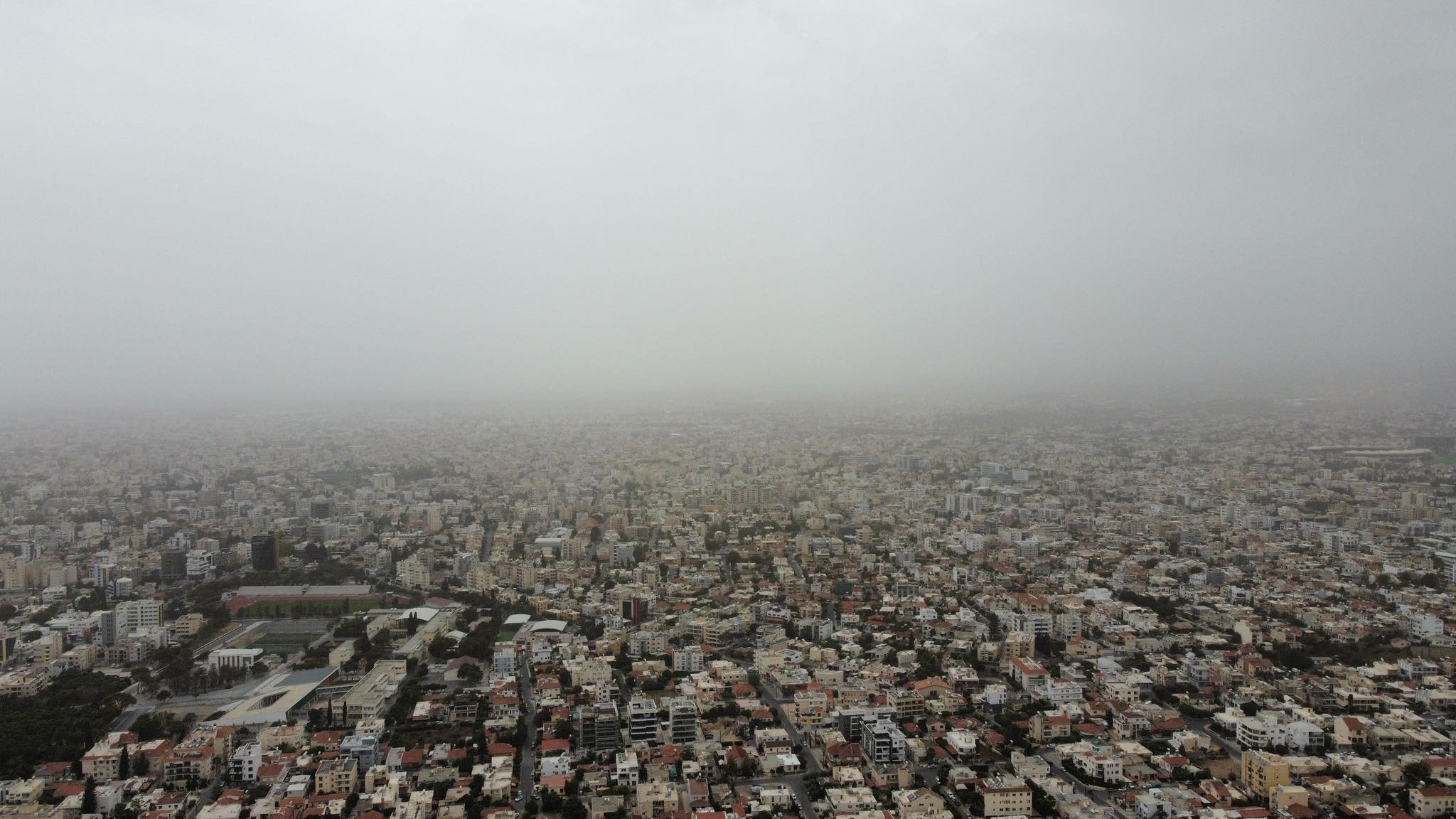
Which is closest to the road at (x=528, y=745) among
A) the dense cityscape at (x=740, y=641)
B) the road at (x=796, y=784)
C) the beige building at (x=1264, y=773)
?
the dense cityscape at (x=740, y=641)

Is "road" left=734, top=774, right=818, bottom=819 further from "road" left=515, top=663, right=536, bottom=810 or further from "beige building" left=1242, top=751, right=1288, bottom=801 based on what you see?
"beige building" left=1242, top=751, right=1288, bottom=801

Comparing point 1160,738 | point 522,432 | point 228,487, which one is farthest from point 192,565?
Answer: point 522,432

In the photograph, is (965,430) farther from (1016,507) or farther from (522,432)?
(522,432)

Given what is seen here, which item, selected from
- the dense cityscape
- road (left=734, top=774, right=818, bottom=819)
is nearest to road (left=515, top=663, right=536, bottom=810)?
the dense cityscape

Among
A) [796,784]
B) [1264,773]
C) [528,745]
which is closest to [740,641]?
[528,745]

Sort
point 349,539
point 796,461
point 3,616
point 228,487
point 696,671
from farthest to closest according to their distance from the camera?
point 796,461 < point 228,487 < point 349,539 < point 3,616 < point 696,671

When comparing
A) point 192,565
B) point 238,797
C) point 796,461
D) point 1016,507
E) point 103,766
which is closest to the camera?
point 238,797

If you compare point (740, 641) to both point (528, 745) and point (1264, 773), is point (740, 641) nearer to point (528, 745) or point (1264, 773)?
point (528, 745)

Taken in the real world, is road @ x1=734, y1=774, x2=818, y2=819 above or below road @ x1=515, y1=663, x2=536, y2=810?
above
